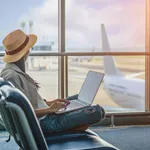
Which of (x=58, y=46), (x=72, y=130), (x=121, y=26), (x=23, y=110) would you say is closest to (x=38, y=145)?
(x=23, y=110)

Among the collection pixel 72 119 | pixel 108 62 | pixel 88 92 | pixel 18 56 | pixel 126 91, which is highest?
pixel 18 56

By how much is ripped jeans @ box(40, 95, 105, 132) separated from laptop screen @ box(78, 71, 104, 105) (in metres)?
0.23

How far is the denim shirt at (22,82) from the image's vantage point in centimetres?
244

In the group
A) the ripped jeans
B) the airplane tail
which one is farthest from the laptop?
the airplane tail

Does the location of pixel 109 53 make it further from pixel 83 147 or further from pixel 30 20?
pixel 83 147

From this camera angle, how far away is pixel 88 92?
2.75 m

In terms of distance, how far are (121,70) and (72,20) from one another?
94 cm

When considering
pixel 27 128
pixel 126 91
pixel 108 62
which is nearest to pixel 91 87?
pixel 27 128

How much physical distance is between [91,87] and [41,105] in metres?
0.43

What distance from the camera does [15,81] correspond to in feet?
7.97

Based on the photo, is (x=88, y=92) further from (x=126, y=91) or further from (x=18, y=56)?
(x=126, y=91)

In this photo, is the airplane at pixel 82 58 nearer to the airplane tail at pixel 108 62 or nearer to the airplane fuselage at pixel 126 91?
the airplane tail at pixel 108 62

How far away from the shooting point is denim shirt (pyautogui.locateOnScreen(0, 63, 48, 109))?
96.0 inches

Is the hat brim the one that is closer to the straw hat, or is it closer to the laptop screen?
the straw hat
